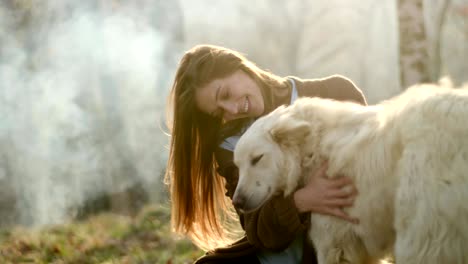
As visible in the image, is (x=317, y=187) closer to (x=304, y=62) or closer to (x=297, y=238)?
(x=297, y=238)

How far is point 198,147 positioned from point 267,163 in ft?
2.64

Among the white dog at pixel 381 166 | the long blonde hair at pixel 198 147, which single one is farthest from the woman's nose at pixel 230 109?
the white dog at pixel 381 166

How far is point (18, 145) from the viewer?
522 inches

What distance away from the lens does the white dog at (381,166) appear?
9.61 ft

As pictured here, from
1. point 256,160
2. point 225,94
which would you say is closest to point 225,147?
point 225,94

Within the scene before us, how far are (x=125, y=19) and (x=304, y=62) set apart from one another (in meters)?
13.6

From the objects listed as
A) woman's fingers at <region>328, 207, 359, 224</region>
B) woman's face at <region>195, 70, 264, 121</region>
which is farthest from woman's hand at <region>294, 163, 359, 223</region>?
woman's face at <region>195, 70, 264, 121</region>

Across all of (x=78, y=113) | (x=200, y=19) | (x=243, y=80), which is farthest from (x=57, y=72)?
(x=200, y=19)

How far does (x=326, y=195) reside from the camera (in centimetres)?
347

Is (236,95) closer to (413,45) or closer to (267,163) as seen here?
(267,163)

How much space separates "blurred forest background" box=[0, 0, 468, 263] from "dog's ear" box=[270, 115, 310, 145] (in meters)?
2.97

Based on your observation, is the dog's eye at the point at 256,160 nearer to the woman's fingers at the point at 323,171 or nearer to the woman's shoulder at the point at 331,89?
the woman's fingers at the point at 323,171

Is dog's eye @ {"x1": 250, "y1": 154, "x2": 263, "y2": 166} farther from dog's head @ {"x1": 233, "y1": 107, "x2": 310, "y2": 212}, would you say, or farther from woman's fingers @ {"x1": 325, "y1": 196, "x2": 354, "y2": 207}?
woman's fingers @ {"x1": 325, "y1": 196, "x2": 354, "y2": 207}

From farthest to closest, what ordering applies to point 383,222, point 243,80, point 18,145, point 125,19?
point 125,19 → point 18,145 → point 243,80 → point 383,222
